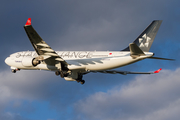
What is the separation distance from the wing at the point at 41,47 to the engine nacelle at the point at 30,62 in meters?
1.84

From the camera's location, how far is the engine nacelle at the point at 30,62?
143 feet

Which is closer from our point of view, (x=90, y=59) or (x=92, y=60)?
(x=92, y=60)

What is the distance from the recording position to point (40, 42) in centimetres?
3844

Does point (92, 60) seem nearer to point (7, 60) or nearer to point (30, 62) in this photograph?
point (30, 62)

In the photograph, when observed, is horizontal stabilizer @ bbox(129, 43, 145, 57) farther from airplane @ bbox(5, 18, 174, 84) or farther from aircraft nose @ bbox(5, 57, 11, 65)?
aircraft nose @ bbox(5, 57, 11, 65)

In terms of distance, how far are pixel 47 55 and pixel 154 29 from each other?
17.3 m

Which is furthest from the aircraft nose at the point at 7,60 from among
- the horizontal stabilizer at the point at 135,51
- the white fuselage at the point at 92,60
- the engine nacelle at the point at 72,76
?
the horizontal stabilizer at the point at 135,51

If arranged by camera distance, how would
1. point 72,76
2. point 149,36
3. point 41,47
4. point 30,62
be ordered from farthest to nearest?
point 72,76 < point 30,62 < point 149,36 < point 41,47

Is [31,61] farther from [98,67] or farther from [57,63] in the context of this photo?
[98,67]

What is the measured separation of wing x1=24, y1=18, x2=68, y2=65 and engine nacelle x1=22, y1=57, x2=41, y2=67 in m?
1.84

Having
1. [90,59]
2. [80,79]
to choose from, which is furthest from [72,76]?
[90,59]

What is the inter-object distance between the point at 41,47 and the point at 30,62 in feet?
22.5

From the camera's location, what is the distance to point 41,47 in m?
39.4

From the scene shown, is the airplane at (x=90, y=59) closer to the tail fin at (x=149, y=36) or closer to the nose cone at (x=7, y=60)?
the tail fin at (x=149, y=36)
